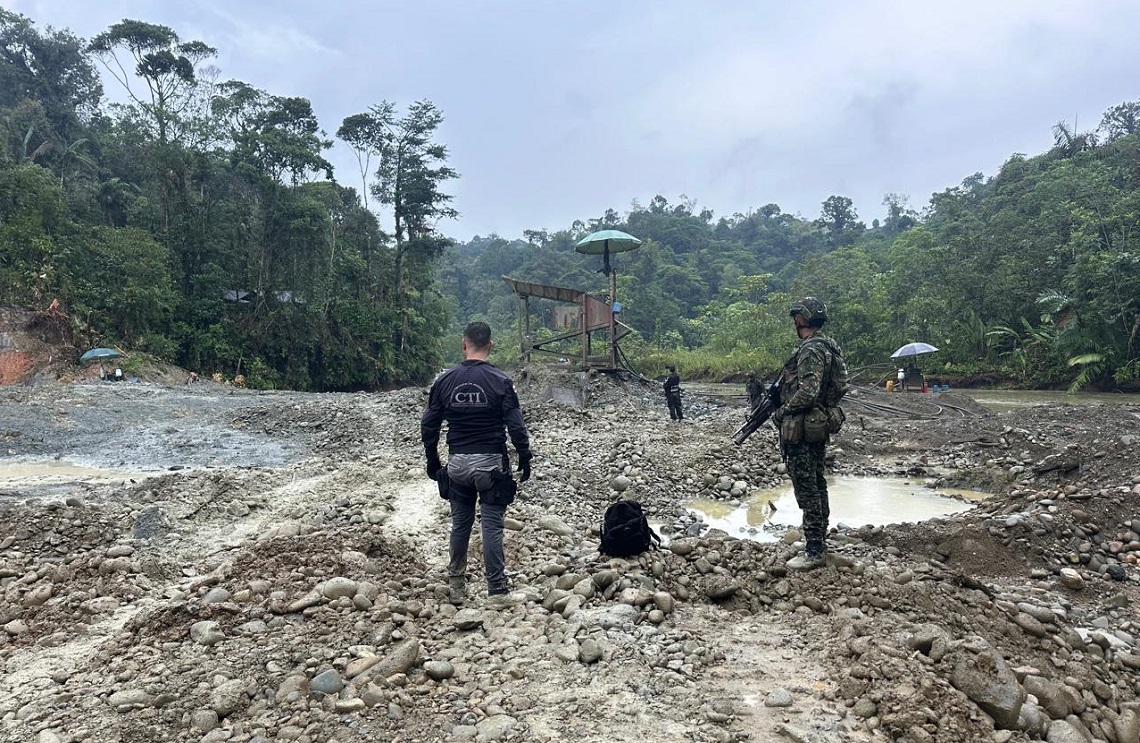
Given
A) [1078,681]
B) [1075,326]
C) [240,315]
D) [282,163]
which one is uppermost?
[282,163]

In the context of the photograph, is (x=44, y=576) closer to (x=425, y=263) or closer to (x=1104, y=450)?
(x=1104, y=450)

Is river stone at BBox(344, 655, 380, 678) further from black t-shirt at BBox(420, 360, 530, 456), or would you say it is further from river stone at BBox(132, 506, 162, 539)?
river stone at BBox(132, 506, 162, 539)

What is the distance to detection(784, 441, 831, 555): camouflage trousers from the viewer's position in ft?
14.3

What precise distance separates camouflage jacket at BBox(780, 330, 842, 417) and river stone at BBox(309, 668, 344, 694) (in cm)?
325

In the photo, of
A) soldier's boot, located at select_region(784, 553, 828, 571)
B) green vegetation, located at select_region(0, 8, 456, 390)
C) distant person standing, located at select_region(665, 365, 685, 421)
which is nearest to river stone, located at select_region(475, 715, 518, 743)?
soldier's boot, located at select_region(784, 553, 828, 571)

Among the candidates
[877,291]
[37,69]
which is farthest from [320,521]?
[37,69]

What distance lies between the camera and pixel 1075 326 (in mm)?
21672

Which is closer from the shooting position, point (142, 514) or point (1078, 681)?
point (1078, 681)

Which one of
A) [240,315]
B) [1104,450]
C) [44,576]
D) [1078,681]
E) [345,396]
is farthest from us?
[240,315]

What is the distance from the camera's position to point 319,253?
27.0 meters

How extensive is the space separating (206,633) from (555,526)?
299cm

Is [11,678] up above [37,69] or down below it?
below

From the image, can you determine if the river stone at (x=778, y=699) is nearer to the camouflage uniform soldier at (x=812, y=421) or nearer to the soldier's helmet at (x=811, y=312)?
the camouflage uniform soldier at (x=812, y=421)

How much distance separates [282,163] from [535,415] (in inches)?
791
